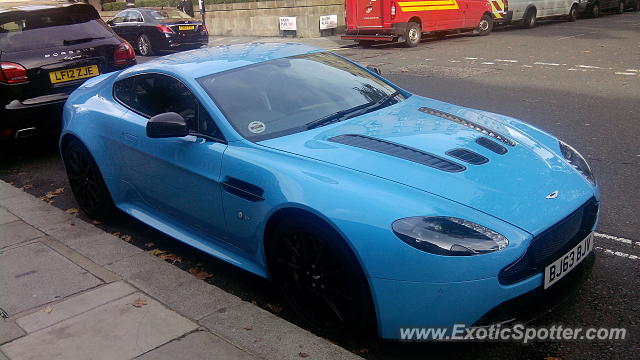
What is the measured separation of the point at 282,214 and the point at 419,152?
819mm

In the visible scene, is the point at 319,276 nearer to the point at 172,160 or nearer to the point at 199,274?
the point at 199,274

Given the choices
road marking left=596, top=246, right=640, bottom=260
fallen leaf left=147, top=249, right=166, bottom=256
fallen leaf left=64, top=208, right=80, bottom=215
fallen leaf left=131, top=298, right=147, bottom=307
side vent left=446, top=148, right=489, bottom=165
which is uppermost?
side vent left=446, top=148, right=489, bottom=165

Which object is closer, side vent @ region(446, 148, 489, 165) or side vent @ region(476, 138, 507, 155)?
side vent @ region(446, 148, 489, 165)

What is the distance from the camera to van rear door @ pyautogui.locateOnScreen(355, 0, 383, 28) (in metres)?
17.1

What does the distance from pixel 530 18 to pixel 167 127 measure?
2013 cm

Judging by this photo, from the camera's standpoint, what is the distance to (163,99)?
4.27 metres

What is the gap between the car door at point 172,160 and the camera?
374cm

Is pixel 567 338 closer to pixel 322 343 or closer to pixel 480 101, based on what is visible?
pixel 322 343

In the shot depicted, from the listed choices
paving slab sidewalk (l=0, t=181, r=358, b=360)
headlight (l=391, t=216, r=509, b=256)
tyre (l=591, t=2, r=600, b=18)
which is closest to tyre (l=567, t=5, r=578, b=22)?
tyre (l=591, t=2, r=600, b=18)

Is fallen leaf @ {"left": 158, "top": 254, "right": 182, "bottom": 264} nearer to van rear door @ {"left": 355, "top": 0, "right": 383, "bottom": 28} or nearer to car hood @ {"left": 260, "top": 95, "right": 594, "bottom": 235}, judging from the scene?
car hood @ {"left": 260, "top": 95, "right": 594, "bottom": 235}

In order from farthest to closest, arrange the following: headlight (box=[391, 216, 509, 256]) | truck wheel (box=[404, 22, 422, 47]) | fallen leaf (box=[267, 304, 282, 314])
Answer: truck wheel (box=[404, 22, 422, 47]), fallen leaf (box=[267, 304, 282, 314]), headlight (box=[391, 216, 509, 256])

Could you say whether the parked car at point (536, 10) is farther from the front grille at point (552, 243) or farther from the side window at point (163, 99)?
the front grille at point (552, 243)

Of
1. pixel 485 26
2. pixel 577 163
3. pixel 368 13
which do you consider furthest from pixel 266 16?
pixel 577 163

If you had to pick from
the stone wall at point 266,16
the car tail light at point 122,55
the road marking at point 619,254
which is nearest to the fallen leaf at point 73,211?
the car tail light at point 122,55
